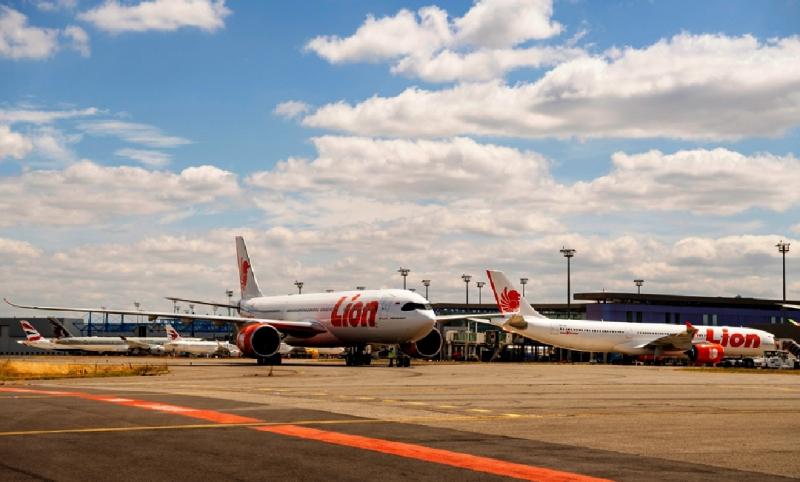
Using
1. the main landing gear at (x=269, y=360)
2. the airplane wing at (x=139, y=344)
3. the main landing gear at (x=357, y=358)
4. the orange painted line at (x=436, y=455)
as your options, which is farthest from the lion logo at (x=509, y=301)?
the orange painted line at (x=436, y=455)

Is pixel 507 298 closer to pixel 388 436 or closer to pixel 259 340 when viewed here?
pixel 259 340

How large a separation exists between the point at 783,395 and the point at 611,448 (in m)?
19.7

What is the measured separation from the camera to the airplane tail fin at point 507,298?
87.6 m

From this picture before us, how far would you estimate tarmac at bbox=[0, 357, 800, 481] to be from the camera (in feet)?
41.8

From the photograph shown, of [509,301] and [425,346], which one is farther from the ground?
[509,301]

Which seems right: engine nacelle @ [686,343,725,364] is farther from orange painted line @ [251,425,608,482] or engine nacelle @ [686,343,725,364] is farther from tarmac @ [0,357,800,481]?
orange painted line @ [251,425,608,482]

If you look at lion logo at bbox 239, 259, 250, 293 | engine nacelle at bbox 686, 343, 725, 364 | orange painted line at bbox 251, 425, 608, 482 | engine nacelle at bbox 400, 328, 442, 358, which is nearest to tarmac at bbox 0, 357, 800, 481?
orange painted line at bbox 251, 425, 608, 482

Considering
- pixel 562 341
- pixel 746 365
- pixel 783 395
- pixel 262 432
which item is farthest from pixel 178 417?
pixel 746 365

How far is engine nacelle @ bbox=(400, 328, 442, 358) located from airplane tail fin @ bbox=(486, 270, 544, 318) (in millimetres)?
23665

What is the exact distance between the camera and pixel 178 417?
19984mm

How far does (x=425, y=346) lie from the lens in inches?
2547

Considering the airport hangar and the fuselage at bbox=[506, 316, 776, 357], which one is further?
the airport hangar

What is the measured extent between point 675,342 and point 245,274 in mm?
39845

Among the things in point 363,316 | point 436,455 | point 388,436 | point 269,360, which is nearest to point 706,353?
point 363,316
